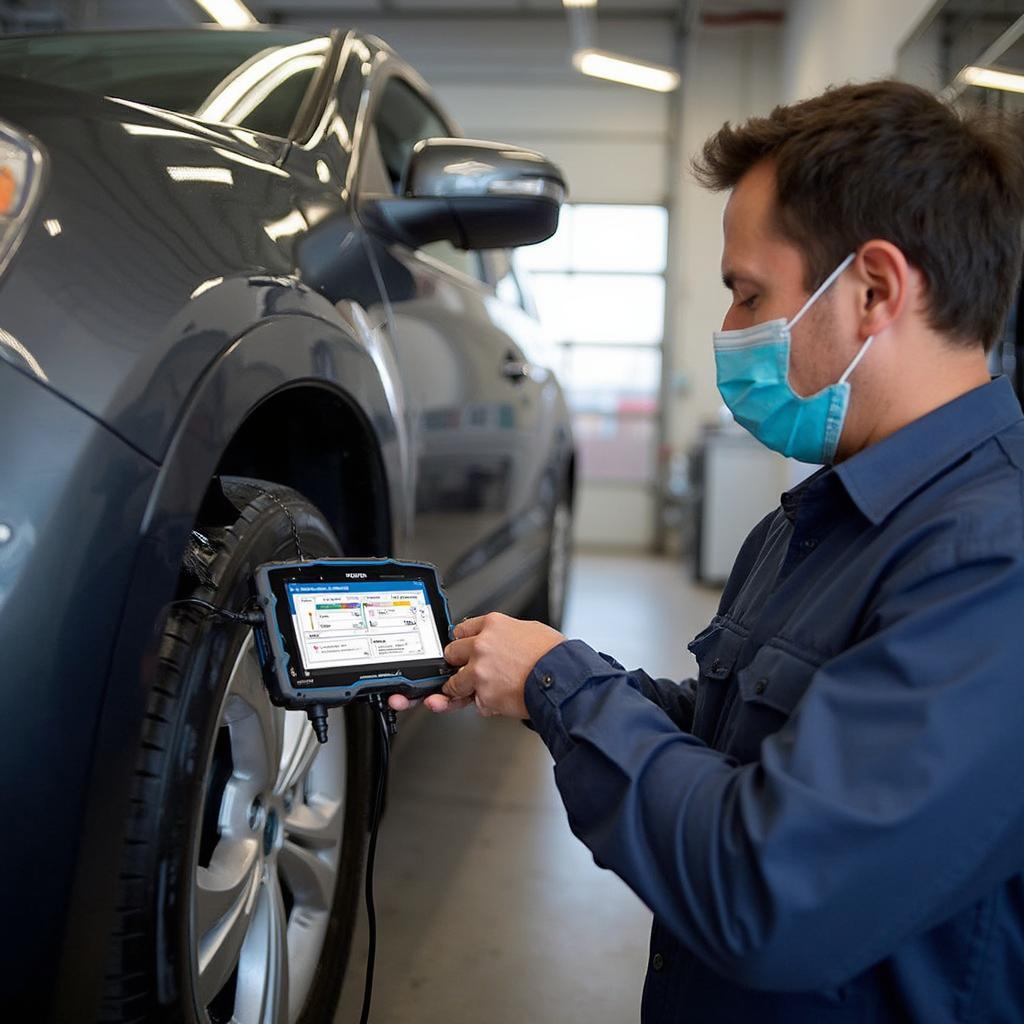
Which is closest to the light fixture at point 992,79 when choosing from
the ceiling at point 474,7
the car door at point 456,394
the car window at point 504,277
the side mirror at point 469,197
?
the car window at point 504,277

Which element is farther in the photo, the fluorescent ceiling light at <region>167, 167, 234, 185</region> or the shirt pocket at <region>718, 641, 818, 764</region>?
the fluorescent ceiling light at <region>167, 167, 234, 185</region>

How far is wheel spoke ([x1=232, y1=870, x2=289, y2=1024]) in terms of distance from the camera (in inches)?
48.9

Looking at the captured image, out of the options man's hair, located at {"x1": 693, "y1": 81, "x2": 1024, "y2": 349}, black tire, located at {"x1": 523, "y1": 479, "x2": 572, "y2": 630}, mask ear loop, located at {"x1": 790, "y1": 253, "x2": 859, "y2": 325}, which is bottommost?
mask ear loop, located at {"x1": 790, "y1": 253, "x2": 859, "y2": 325}

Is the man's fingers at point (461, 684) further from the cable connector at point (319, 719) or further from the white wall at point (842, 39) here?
the white wall at point (842, 39)

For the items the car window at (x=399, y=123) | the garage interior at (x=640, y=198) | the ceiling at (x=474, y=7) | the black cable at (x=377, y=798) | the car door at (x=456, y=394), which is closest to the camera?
the black cable at (x=377, y=798)

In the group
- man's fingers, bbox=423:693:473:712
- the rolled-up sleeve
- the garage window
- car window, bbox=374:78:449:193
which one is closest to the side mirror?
car window, bbox=374:78:449:193

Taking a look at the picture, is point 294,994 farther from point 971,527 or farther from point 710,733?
point 971,527

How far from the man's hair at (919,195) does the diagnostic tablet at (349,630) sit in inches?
19.0

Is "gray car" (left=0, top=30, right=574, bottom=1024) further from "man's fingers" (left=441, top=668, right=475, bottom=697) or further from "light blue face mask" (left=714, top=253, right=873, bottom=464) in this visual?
"light blue face mask" (left=714, top=253, right=873, bottom=464)

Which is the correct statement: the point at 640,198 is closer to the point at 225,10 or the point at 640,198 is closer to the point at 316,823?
the point at 225,10

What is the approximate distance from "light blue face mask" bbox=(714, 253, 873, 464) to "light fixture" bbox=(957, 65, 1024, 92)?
2.80m

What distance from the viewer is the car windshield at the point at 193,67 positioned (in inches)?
64.0

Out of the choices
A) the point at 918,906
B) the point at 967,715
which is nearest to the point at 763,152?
the point at 967,715

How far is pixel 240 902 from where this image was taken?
1188 millimetres
